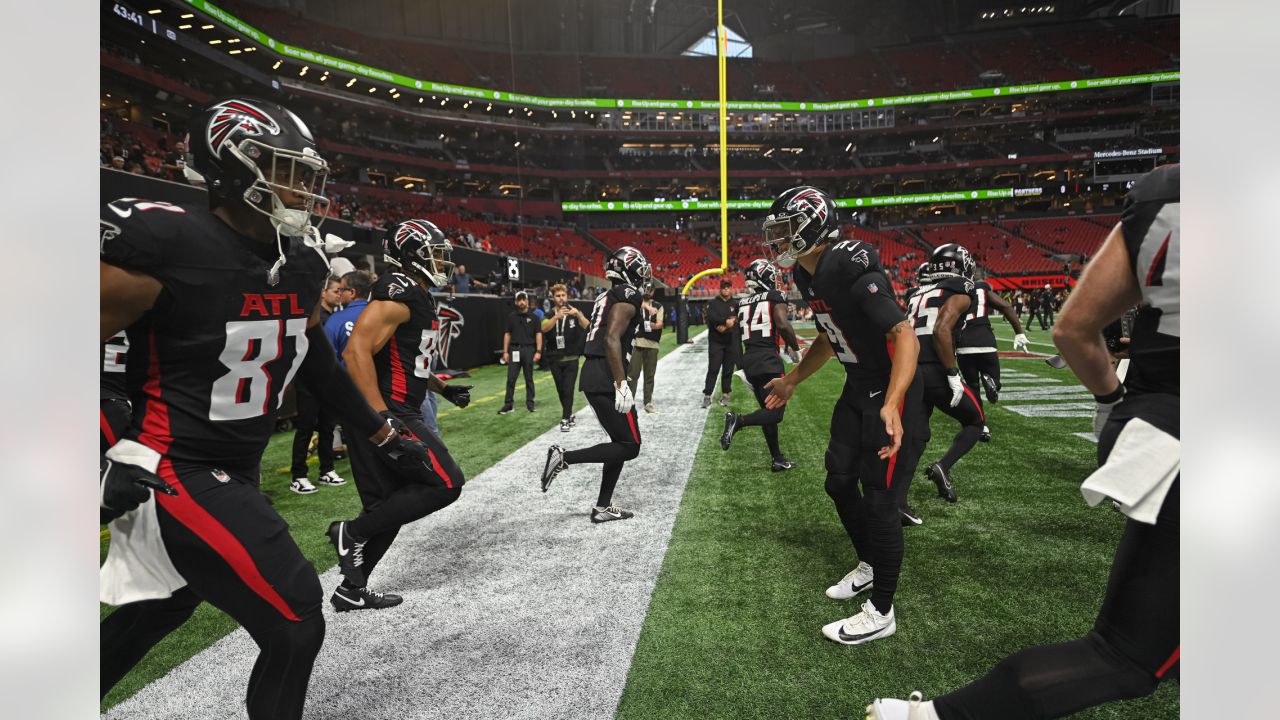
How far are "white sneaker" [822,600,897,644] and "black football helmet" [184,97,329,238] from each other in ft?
9.12

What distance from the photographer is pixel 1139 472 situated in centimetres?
142

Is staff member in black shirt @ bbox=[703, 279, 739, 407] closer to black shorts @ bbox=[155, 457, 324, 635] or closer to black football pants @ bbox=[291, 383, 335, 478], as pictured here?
black football pants @ bbox=[291, 383, 335, 478]

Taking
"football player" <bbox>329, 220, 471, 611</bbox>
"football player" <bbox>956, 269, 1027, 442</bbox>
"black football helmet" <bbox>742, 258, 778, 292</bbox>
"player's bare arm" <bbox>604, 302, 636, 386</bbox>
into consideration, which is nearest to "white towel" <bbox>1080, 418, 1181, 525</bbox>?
"football player" <bbox>329, 220, 471, 611</bbox>

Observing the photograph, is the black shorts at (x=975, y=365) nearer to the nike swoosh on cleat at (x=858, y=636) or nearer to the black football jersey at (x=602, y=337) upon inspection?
the black football jersey at (x=602, y=337)

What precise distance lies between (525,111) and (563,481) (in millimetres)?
49204

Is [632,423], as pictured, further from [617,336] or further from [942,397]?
[942,397]

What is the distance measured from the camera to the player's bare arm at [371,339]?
11.2ft

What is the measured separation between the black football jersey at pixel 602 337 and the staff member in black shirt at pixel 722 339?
15.1 feet

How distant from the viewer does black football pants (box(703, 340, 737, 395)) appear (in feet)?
33.9

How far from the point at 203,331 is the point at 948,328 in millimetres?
4808

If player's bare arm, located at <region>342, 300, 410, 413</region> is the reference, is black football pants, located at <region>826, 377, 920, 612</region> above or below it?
below

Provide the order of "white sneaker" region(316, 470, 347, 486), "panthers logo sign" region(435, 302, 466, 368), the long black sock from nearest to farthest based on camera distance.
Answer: "panthers logo sign" region(435, 302, 466, 368), the long black sock, "white sneaker" region(316, 470, 347, 486)

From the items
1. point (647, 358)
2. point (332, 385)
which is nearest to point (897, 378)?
point (332, 385)

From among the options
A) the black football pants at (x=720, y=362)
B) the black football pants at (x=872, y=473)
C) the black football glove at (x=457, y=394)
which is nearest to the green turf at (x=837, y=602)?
the black football pants at (x=872, y=473)
